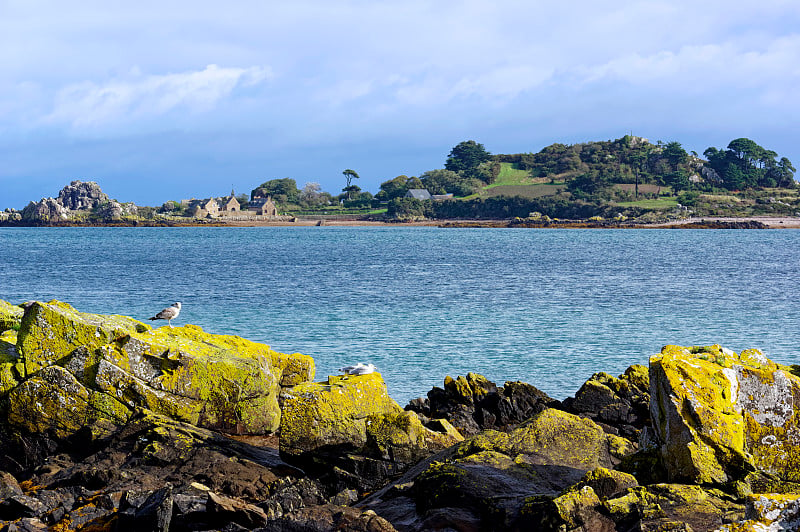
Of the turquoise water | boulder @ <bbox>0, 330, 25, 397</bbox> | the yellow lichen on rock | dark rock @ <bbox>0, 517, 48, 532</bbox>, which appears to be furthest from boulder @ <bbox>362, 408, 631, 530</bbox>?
the turquoise water

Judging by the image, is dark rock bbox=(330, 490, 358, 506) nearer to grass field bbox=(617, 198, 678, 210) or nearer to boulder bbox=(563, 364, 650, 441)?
boulder bbox=(563, 364, 650, 441)

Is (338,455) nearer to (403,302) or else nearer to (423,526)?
(423,526)

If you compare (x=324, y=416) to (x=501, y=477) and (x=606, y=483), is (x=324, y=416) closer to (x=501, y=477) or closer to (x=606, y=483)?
→ (x=501, y=477)

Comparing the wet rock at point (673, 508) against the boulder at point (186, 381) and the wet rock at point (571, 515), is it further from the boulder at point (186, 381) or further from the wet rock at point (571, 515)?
the boulder at point (186, 381)

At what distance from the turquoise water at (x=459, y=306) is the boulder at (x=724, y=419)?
10.5 meters

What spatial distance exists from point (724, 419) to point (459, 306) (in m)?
27.4

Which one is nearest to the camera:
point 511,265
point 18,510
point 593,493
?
point 593,493

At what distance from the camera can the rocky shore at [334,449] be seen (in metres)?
6.96

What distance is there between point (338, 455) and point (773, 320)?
2649 centimetres

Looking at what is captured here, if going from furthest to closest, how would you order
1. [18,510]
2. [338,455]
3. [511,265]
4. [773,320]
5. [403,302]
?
[511,265] < [403,302] < [773,320] < [338,455] < [18,510]

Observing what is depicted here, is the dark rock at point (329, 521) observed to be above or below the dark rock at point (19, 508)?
above

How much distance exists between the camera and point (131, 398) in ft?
35.7

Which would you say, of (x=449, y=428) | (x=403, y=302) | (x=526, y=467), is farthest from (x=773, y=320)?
(x=526, y=467)

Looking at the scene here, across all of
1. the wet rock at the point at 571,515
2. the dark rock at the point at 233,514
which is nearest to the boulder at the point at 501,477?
the wet rock at the point at 571,515
